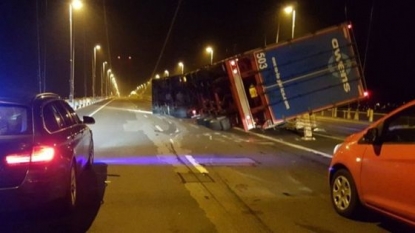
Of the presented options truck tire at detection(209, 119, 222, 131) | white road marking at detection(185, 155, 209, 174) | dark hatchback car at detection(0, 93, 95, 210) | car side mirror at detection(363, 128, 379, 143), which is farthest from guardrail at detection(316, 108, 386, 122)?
dark hatchback car at detection(0, 93, 95, 210)

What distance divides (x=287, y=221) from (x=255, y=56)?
11.3m

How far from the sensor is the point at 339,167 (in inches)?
305

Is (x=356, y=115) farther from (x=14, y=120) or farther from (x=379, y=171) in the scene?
(x=14, y=120)

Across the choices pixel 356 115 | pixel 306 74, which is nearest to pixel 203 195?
pixel 306 74

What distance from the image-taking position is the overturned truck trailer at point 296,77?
58.2 feet

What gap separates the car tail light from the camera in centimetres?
657

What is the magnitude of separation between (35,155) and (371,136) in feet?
12.8

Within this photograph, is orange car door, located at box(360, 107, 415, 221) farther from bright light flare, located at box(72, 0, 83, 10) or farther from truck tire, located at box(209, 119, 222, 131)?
bright light flare, located at box(72, 0, 83, 10)

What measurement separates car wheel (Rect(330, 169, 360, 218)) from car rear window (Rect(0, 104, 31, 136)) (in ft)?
12.9

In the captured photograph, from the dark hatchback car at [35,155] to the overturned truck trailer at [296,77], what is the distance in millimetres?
10616

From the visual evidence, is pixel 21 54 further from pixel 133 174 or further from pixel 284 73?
pixel 133 174

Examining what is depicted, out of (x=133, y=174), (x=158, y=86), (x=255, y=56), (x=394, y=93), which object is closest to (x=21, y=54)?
(x=158, y=86)

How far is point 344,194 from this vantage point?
24.9 feet

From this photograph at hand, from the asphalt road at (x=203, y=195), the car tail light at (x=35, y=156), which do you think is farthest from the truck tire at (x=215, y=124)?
the car tail light at (x=35, y=156)
